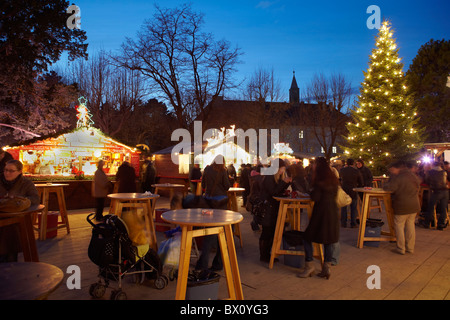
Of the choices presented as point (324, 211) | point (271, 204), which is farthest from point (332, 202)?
→ point (271, 204)

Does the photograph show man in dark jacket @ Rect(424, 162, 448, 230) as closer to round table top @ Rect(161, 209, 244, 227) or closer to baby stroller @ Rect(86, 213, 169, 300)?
round table top @ Rect(161, 209, 244, 227)

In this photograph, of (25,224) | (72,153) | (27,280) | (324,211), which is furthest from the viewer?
(72,153)

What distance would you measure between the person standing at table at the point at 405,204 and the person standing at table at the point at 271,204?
7.43ft

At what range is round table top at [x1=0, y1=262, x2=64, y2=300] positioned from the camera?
Answer: 177 centimetres

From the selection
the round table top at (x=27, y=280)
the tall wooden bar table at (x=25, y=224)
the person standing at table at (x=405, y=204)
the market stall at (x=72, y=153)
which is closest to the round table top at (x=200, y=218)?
the round table top at (x=27, y=280)

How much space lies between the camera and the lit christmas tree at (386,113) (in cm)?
1502

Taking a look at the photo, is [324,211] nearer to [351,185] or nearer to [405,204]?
[405,204]

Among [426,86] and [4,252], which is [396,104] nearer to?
[426,86]

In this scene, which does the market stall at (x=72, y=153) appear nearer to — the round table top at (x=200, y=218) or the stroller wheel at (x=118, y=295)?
the stroller wheel at (x=118, y=295)

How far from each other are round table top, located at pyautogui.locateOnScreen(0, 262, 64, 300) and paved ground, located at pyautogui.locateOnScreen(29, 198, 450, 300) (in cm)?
174

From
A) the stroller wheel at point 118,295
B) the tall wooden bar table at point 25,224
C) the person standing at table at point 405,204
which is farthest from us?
the person standing at table at point 405,204

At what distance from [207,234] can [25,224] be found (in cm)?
221

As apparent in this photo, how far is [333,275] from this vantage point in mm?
4570
